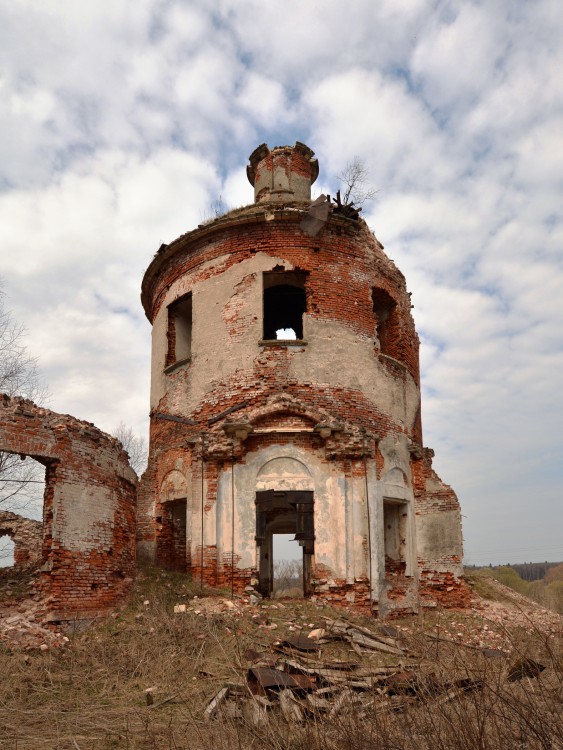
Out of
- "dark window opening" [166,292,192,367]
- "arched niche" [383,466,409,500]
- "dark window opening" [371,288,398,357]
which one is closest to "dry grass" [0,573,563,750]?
"arched niche" [383,466,409,500]

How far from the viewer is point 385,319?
50.5ft

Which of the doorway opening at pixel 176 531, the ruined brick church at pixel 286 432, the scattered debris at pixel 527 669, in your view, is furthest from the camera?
the doorway opening at pixel 176 531

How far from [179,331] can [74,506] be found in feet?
20.0

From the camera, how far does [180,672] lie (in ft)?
25.1

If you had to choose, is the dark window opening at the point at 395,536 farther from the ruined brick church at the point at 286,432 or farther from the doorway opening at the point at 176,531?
the doorway opening at the point at 176,531

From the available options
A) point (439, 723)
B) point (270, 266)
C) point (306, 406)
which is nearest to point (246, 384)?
point (306, 406)

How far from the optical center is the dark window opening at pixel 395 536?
13281 millimetres

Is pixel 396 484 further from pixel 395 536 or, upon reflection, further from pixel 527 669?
pixel 527 669

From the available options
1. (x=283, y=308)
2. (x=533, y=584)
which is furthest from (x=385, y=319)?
(x=533, y=584)

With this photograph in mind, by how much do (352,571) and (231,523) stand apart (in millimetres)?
2442

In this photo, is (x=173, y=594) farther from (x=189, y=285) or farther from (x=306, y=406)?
(x=189, y=285)

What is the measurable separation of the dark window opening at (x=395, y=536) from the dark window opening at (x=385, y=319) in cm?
353

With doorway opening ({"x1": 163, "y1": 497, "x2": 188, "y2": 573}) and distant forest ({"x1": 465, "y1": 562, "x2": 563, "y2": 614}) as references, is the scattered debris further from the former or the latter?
doorway opening ({"x1": 163, "y1": 497, "x2": 188, "y2": 573})

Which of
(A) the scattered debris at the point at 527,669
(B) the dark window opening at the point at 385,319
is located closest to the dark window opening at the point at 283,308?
(B) the dark window opening at the point at 385,319
